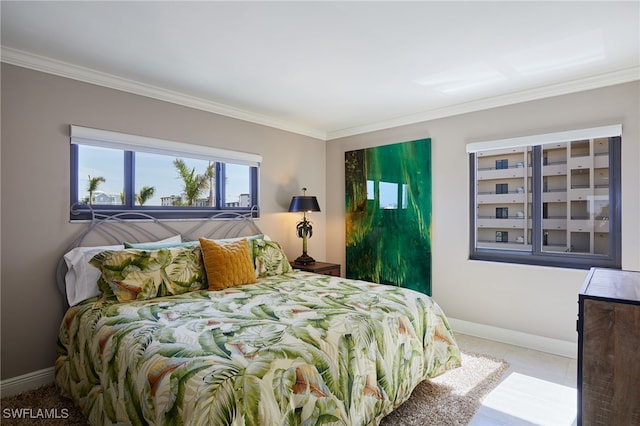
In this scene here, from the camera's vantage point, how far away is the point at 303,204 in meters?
4.03

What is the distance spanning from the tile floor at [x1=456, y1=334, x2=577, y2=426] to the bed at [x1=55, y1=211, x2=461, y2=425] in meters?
0.40

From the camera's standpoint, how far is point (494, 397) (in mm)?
2357

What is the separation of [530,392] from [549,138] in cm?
212

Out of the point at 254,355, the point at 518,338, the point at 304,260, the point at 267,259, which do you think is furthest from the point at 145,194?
the point at 518,338

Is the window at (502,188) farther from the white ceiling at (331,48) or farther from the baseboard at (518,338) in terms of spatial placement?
the baseboard at (518,338)

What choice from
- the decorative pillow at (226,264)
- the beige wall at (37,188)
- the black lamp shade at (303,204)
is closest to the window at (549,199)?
the black lamp shade at (303,204)

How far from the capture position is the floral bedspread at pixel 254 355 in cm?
135

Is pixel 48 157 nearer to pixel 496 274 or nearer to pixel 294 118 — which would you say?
pixel 294 118

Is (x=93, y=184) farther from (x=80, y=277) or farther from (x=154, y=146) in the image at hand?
(x=80, y=277)

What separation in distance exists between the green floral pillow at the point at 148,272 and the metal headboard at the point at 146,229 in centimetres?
43

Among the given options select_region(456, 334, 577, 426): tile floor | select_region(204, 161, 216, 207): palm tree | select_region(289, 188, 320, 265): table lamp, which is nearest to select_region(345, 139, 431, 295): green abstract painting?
select_region(289, 188, 320, 265): table lamp

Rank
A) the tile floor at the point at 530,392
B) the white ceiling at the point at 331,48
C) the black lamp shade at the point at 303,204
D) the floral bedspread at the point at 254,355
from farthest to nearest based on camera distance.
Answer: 1. the black lamp shade at the point at 303,204
2. the tile floor at the point at 530,392
3. the white ceiling at the point at 331,48
4. the floral bedspread at the point at 254,355

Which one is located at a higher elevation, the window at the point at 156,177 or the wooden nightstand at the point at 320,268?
the window at the point at 156,177

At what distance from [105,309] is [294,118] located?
279 cm
